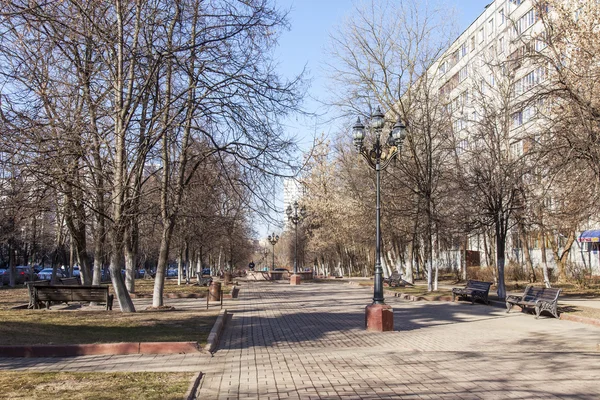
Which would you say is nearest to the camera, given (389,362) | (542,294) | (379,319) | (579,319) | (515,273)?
(389,362)

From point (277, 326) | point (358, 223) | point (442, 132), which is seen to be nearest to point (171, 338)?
point (277, 326)

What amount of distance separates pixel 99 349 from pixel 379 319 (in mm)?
6638

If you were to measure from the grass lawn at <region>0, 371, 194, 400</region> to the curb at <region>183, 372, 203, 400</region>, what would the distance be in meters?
0.06

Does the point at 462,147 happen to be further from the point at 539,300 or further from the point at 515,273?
the point at 539,300

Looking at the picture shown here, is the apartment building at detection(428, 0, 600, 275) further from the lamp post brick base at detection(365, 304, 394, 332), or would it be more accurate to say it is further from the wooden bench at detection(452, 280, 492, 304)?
the lamp post brick base at detection(365, 304, 394, 332)

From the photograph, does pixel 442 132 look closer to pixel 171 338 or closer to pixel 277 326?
pixel 277 326

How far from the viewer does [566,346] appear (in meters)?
11.1

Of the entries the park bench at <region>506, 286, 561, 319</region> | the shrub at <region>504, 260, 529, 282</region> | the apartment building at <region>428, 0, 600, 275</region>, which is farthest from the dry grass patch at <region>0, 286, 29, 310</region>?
the shrub at <region>504, 260, 529, 282</region>

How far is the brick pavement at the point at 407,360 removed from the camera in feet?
23.3

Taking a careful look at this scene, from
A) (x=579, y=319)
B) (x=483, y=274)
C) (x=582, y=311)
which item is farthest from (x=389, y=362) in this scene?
(x=483, y=274)

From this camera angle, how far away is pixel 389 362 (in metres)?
9.15

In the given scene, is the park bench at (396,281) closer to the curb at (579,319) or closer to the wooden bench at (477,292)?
the wooden bench at (477,292)

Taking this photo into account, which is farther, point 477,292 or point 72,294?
point 477,292

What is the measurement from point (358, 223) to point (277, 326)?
70.5ft
